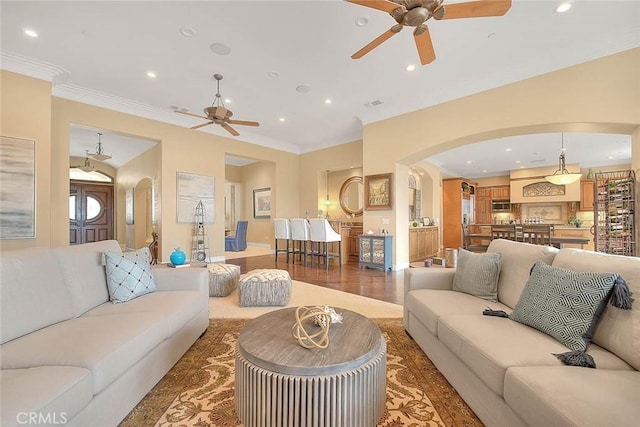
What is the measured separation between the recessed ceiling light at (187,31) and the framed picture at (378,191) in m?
4.06

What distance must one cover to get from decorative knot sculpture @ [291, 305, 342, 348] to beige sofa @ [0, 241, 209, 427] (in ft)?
3.05

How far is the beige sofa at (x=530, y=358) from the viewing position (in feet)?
3.18

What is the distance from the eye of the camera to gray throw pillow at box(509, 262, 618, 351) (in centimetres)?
132

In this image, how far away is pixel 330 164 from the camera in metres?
7.92

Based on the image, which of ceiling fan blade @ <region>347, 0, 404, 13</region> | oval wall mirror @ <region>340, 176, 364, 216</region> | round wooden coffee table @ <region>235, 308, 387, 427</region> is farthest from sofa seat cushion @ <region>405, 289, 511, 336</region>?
oval wall mirror @ <region>340, 176, 364, 216</region>

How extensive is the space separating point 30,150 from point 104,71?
5.32 ft

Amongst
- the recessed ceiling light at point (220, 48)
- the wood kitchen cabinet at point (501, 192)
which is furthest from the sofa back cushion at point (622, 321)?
the wood kitchen cabinet at point (501, 192)

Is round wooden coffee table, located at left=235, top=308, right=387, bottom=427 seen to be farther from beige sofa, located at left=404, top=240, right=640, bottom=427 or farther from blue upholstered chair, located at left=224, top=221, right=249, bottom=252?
blue upholstered chair, located at left=224, top=221, right=249, bottom=252

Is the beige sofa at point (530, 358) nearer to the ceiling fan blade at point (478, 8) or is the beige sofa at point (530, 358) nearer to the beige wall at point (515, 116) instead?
the ceiling fan blade at point (478, 8)

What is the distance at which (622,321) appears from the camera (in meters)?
1.30

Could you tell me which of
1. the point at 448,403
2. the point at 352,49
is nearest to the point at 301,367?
the point at 448,403

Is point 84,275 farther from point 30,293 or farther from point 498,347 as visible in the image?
point 498,347

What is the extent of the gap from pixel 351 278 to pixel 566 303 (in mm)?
3580

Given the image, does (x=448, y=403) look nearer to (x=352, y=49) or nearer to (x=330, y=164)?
(x=352, y=49)
